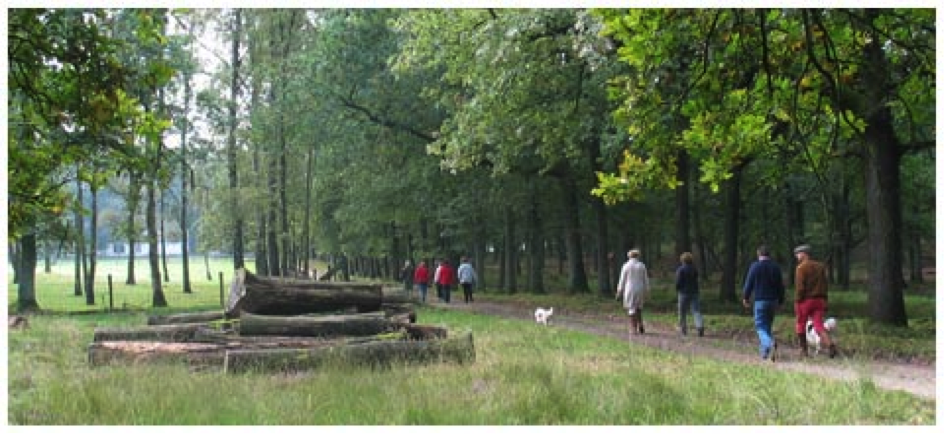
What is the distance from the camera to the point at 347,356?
458 inches

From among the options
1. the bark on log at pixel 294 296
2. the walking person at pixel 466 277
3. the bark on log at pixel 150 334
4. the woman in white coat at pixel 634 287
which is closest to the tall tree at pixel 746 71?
the woman in white coat at pixel 634 287

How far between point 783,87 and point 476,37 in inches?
463

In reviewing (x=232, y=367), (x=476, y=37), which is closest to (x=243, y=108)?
(x=476, y=37)

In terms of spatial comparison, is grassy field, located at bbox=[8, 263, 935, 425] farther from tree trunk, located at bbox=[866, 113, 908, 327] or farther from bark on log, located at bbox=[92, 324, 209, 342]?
tree trunk, located at bbox=[866, 113, 908, 327]

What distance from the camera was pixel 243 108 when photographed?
43.0 m

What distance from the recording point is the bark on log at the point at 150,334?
560 inches

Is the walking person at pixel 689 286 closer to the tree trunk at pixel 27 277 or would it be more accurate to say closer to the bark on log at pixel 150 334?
the bark on log at pixel 150 334

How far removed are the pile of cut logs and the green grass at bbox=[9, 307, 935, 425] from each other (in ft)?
1.41

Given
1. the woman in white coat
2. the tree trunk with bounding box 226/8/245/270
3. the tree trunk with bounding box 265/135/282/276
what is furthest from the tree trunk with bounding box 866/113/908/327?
the tree trunk with bounding box 265/135/282/276

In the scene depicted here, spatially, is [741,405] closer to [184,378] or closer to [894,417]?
[894,417]

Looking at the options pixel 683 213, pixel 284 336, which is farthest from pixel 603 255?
pixel 284 336

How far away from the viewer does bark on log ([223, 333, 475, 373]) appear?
37.4 ft

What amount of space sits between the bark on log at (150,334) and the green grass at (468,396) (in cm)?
175

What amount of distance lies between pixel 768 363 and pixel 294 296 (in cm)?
876
